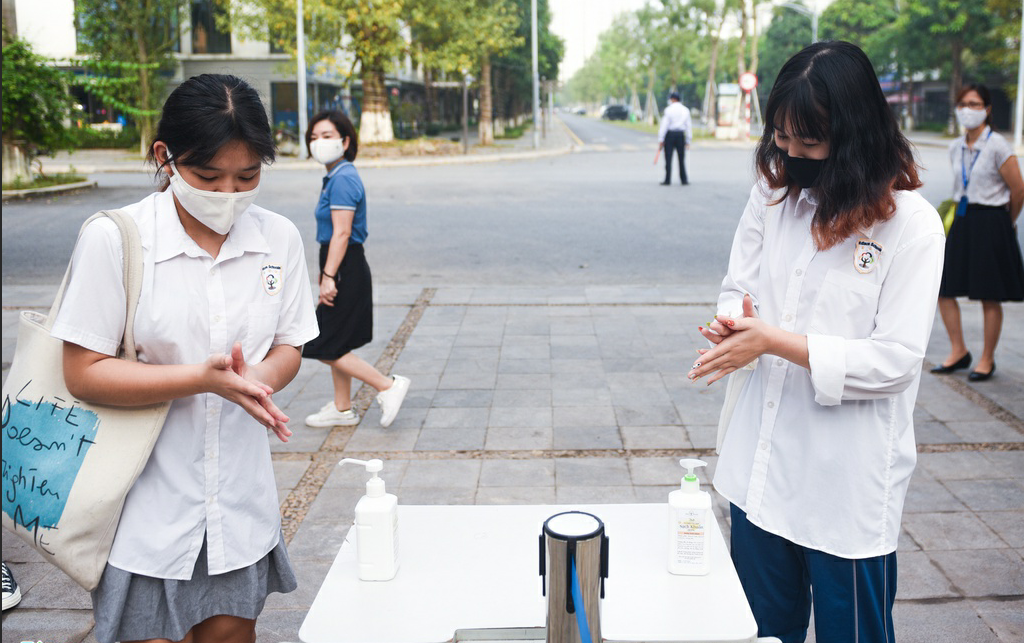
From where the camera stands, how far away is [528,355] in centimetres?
652

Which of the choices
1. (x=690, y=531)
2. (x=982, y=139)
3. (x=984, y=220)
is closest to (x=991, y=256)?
(x=984, y=220)

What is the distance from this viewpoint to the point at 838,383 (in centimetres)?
187

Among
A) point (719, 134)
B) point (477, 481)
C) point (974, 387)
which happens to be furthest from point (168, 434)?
point (719, 134)

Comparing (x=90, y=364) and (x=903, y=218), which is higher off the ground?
(x=903, y=218)

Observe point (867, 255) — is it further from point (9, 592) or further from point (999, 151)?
point (999, 151)

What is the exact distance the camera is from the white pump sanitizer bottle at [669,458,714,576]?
1.82 m

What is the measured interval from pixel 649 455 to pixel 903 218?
2.89 m

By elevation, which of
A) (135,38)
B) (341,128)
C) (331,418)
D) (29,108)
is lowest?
(331,418)

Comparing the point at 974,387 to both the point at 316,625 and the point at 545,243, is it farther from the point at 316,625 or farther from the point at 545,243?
the point at 545,243

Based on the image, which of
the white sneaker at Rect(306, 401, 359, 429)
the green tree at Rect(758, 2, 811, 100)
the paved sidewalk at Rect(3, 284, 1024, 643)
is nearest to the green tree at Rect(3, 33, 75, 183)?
the paved sidewalk at Rect(3, 284, 1024, 643)

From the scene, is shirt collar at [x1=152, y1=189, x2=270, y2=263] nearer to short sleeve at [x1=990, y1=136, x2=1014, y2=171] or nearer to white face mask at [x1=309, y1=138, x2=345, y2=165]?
white face mask at [x1=309, y1=138, x2=345, y2=165]

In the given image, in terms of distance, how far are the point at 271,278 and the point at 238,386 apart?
34cm

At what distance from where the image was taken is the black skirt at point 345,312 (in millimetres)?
4906

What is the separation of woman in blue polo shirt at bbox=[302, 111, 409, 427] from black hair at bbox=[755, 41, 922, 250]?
3.06 meters
